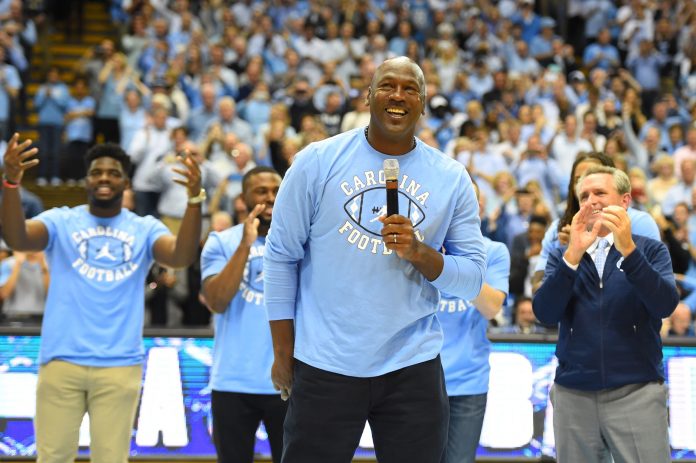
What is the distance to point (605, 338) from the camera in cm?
480

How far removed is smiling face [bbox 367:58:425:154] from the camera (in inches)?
148

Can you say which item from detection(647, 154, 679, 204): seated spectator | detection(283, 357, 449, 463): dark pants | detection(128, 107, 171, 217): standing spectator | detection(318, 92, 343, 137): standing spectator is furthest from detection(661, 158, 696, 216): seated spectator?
detection(283, 357, 449, 463): dark pants

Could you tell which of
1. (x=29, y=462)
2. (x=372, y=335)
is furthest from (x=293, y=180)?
(x=29, y=462)

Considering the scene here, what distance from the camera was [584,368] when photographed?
15.8 feet

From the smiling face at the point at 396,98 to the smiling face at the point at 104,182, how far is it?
2.51m

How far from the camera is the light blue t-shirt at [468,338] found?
5480 mm

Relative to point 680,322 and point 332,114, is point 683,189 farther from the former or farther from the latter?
point 332,114

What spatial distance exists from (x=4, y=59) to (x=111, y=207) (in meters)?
9.37

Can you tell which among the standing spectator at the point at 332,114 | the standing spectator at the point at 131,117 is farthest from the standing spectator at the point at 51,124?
the standing spectator at the point at 332,114

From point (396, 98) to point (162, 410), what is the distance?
4510 millimetres

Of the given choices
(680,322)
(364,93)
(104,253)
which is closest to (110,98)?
(364,93)

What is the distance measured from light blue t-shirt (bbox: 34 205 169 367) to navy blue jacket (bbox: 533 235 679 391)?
2340 millimetres

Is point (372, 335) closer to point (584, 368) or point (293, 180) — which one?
point (293, 180)

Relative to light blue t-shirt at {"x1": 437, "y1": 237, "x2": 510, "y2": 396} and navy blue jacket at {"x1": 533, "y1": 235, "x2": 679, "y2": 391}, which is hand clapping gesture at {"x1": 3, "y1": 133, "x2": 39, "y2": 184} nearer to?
light blue t-shirt at {"x1": 437, "y1": 237, "x2": 510, "y2": 396}
